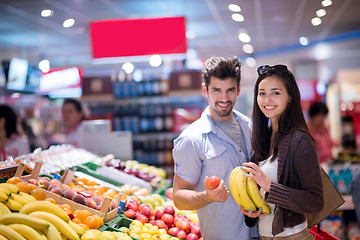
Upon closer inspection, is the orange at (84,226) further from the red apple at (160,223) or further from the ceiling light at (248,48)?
the ceiling light at (248,48)

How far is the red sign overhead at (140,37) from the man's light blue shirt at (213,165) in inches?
118

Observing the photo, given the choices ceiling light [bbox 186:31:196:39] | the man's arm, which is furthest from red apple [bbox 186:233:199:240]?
ceiling light [bbox 186:31:196:39]

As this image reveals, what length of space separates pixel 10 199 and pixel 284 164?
5.50ft

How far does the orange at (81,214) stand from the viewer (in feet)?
8.70

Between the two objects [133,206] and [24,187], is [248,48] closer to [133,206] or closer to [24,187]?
[133,206]

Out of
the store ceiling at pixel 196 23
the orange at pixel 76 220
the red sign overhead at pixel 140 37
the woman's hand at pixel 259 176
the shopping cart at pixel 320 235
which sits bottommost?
the shopping cart at pixel 320 235

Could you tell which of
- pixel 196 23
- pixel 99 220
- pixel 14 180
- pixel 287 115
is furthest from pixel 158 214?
pixel 196 23

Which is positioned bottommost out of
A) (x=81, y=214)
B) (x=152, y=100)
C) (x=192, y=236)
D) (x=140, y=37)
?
(x=192, y=236)

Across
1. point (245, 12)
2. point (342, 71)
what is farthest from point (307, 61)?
point (245, 12)

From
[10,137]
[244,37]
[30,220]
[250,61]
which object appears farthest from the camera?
[250,61]

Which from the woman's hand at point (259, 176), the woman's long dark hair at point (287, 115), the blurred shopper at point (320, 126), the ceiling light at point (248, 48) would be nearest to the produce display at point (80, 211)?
the woman's hand at point (259, 176)

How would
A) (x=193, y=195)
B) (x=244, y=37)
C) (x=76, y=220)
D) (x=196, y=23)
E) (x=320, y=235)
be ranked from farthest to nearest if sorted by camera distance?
(x=244, y=37)
(x=196, y=23)
(x=320, y=235)
(x=76, y=220)
(x=193, y=195)

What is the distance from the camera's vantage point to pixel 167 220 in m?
3.29

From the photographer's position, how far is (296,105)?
2295 millimetres
